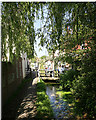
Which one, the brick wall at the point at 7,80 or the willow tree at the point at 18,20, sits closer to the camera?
the willow tree at the point at 18,20

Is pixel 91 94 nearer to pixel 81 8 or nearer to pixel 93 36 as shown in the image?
pixel 93 36

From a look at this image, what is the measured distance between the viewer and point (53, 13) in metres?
2.19

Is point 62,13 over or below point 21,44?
over

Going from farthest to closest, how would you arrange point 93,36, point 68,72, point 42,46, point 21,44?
point 68,72 → point 93,36 → point 21,44 → point 42,46

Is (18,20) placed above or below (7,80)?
above

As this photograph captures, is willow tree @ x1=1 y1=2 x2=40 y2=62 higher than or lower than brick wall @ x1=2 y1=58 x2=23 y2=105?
higher

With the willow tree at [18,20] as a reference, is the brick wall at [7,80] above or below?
below

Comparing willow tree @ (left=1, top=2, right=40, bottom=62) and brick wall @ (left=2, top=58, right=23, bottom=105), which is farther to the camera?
brick wall @ (left=2, top=58, right=23, bottom=105)

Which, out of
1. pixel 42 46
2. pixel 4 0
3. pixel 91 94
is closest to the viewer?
pixel 4 0

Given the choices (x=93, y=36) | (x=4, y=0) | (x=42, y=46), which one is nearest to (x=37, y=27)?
(x=42, y=46)

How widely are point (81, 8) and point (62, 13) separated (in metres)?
0.40

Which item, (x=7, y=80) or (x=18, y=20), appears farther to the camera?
(x=7, y=80)

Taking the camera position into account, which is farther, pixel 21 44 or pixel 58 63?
pixel 58 63

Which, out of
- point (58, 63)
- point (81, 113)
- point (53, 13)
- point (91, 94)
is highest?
point (53, 13)
